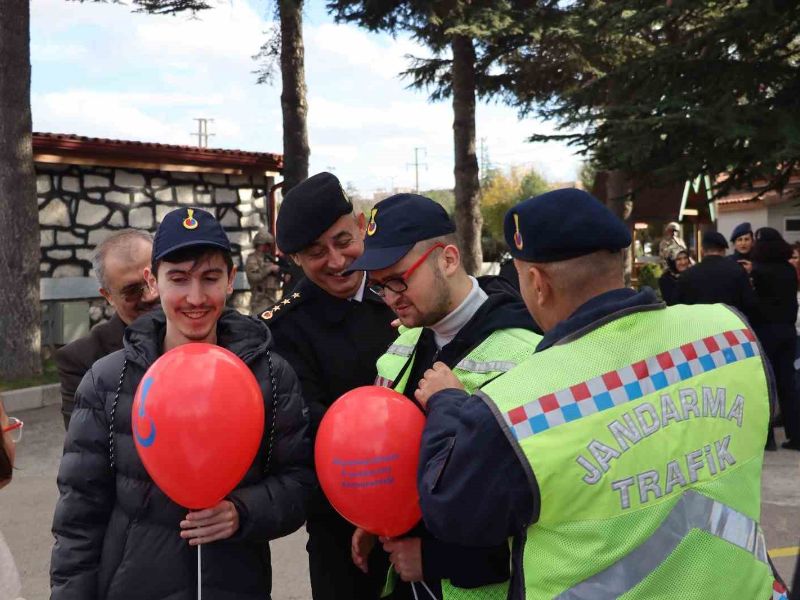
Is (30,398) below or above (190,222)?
below

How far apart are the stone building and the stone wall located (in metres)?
0.01

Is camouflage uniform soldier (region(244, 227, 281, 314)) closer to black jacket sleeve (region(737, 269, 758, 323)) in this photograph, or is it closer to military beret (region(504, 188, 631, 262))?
black jacket sleeve (region(737, 269, 758, 323))

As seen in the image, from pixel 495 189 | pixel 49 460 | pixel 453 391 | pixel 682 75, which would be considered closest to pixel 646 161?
pixel 682 75

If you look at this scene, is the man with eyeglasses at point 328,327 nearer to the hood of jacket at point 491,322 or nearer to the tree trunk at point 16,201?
the hood of jacket at point 491,322

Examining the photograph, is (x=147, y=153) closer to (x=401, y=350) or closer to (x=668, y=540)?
(x=401, y=350)

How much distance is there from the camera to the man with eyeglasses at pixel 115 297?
3143 millimetres

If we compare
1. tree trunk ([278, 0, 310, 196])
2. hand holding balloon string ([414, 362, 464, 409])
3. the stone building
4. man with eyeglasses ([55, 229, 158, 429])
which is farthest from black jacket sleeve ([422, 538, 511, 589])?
tree trunk ([278, 0, 310, 196])

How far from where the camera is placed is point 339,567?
2691 millimetres

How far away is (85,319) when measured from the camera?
12461 mm

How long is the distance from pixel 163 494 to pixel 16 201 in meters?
9.33

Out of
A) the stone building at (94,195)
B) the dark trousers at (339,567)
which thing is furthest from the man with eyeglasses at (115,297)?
the stone building at (94,195)

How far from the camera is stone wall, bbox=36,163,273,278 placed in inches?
486

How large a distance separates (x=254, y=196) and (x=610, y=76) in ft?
23.2

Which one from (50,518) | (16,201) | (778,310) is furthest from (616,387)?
(16,201)
